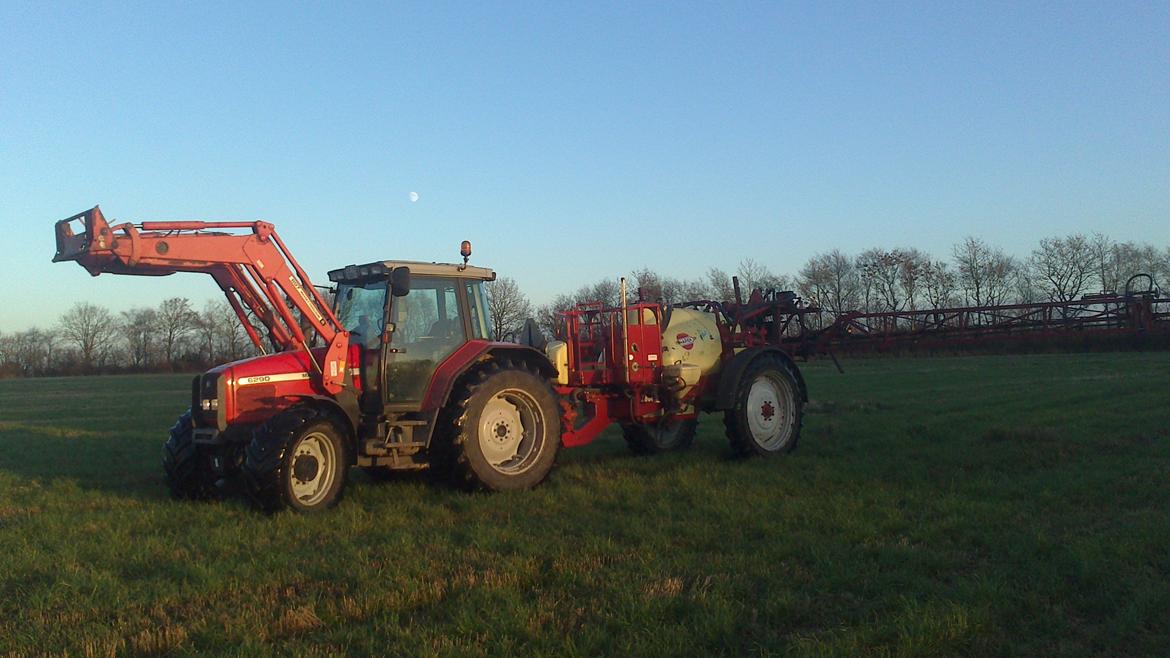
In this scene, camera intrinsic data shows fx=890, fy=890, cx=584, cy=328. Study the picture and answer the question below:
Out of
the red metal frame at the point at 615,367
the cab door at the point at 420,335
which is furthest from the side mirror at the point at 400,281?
the red metal frame at the point at 615,367

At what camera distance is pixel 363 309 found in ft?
29.7

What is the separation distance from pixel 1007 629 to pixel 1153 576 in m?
1.47

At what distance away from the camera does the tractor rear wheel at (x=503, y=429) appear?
8453 mm

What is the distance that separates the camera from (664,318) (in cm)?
1108

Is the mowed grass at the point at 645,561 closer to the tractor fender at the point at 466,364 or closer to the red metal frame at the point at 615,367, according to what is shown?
the red metal frame at the point at 615,367

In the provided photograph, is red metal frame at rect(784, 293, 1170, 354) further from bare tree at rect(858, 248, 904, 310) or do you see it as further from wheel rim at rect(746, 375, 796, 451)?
bare tree at rect(858, 248, 904, 310)

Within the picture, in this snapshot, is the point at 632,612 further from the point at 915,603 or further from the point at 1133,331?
the point at 1133,331

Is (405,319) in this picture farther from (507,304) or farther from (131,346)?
(131,346)

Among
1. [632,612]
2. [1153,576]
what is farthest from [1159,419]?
[632,612]

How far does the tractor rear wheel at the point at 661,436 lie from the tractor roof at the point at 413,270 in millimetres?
3303

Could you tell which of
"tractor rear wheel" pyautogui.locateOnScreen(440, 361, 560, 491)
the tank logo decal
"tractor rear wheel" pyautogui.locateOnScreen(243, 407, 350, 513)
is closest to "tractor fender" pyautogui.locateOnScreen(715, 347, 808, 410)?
"tractor rear wheel" pyautogui.locateOnScreen(440, 361, 560, 491)

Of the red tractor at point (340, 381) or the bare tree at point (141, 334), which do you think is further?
the bare tree at point (141, 334)

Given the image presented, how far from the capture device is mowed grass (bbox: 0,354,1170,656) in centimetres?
456

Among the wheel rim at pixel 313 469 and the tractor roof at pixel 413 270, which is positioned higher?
the tractor roof at pixel 413 270
